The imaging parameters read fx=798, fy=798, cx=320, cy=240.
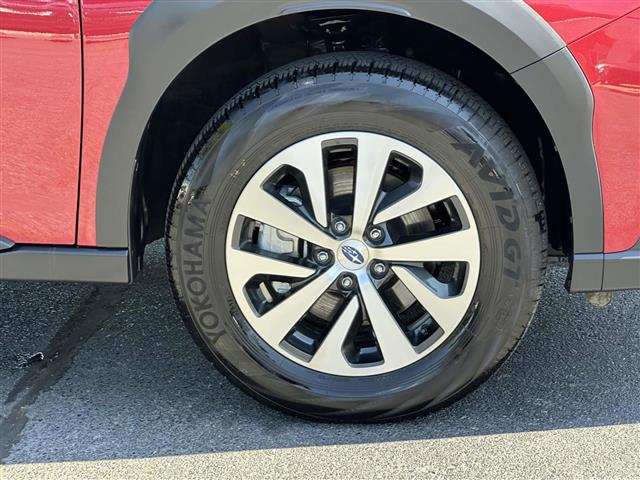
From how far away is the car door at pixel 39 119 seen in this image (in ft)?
6.26

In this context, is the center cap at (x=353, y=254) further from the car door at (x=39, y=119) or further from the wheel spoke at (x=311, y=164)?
the car door at (x=39, y=119)

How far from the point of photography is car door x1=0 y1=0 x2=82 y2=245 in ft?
6.26

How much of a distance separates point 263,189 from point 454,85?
1.84 feet

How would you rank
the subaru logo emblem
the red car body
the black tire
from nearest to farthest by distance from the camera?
the red car body → the black tire → the subaru logo emblem

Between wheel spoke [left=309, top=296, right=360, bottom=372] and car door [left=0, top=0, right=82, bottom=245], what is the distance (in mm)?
730

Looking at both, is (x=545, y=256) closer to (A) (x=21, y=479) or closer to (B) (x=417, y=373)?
(B) (x=417, y=373)

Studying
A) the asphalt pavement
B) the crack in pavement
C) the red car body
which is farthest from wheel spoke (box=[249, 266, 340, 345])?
the crack in pavement

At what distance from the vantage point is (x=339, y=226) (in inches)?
82.9

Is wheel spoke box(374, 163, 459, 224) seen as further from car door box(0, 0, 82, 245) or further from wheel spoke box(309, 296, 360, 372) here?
car door box(0, 0, 82, 245)

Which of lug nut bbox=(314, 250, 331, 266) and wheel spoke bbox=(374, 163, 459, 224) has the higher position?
wheel spoke bbox=(374, 163, 459, 224)

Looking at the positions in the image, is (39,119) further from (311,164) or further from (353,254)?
(353,254)

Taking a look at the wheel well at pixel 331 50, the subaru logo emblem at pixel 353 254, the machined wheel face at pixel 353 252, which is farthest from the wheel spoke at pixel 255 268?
the wheel well at pixel 331 50

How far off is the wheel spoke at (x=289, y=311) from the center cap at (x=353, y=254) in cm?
3

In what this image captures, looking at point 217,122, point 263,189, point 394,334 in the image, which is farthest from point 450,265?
point 217,122
